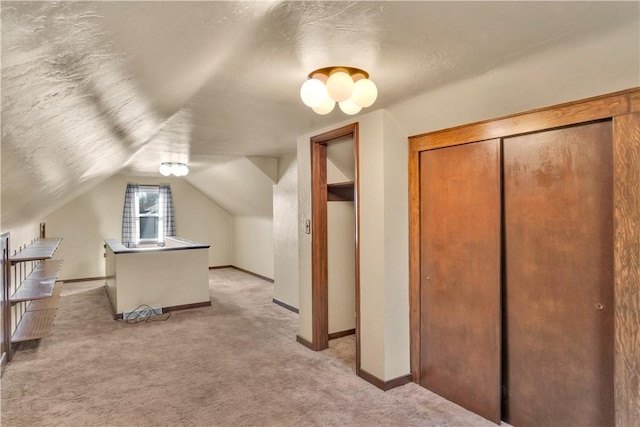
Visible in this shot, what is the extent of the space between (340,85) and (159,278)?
3.87 meters

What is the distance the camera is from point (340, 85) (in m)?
1.78

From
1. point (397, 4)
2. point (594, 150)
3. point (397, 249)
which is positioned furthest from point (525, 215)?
point (397, 4)

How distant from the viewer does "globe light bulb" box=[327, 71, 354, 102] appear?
1780mm

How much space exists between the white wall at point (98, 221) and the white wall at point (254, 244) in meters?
0.66

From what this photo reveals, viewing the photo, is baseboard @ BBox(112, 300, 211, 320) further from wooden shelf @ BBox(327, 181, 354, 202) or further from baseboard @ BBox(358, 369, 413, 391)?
baseboard @ BBox(358, 369, 413, 391)

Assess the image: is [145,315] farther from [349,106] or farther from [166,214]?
[349,106]

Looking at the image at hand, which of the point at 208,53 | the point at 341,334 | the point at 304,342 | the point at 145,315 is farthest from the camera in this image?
the point at 145,315

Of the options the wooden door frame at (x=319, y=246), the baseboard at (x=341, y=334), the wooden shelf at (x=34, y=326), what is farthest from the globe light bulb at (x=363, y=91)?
the wooden shelf at (x=34, y=326)

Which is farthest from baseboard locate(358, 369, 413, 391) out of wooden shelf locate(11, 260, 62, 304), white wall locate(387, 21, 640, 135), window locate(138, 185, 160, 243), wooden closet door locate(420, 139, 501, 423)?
window locate(138, 185, 160, 243)

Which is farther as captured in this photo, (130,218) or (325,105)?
(130,218)

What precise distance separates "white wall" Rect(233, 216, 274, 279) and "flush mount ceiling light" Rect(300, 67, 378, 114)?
15.5 feet

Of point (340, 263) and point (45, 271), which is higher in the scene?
point (340, 263)

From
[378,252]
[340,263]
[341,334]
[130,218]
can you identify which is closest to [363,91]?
[378,252]

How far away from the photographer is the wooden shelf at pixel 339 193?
362cm
